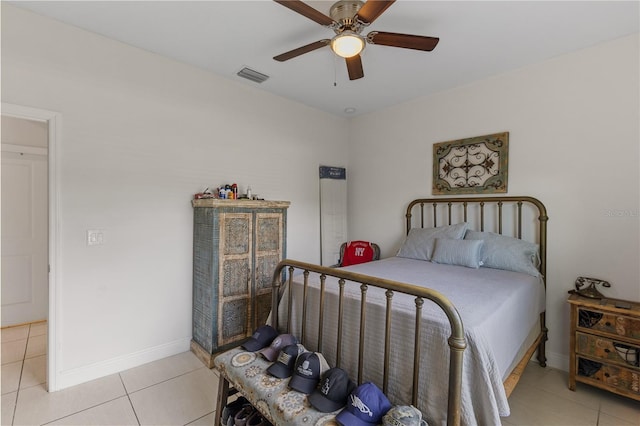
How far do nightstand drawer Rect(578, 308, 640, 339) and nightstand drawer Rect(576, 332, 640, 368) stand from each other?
6cm

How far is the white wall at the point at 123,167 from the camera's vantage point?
2199mm

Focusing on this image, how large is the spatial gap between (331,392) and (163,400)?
1.47m

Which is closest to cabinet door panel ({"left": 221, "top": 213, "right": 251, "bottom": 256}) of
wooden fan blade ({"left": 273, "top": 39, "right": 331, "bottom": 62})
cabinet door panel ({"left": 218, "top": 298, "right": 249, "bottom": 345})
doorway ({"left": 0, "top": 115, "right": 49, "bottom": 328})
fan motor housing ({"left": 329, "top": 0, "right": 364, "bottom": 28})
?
cabinet door panel ({"left": 218, "top": 298, "right": 249, "bottom": 345})

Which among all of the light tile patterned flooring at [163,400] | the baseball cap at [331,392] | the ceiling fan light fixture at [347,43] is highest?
the ceiling fan light fixture at [347,43]

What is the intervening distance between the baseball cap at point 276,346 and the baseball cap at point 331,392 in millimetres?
369

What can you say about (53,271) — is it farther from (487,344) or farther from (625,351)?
(625,351)

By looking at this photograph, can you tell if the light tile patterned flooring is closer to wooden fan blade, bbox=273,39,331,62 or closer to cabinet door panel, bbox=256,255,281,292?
cabinet door panel, bbox=256,255,281,292

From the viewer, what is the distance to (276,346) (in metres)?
1.72

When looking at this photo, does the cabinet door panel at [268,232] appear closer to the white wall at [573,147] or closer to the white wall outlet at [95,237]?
the white wall outlet at [95,237]

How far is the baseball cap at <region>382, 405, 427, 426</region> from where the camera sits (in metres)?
1.16

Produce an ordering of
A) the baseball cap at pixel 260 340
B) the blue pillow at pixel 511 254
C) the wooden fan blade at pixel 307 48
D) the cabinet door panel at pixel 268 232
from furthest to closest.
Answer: the cabinet door panel at pixel 268 232, the blue pillow at pixel 511 254, the wooden fan blade at pixel 307 48, the baseball cap at pixel 260 340

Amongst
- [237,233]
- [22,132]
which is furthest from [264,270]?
[22,132]

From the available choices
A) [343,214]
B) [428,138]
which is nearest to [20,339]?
[343,214]

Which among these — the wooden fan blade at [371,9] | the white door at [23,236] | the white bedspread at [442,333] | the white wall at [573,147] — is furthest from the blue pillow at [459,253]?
the white door at [23,236]
